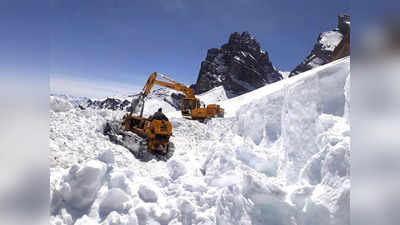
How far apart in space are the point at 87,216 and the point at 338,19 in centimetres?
5822

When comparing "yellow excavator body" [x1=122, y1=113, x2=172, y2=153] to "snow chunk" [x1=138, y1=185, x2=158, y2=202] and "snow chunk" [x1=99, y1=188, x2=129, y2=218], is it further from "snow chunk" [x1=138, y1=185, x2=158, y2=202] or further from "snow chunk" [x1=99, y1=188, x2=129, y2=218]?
"snow chunk" [x1=99, y1=188, x2=129, y2=218]

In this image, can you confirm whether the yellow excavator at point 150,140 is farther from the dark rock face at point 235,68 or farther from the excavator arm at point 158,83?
the dark rock face at point 235,68

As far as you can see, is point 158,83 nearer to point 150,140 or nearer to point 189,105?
point 189,105

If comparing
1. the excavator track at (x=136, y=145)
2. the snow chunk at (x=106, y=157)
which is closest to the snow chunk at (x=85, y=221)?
the snow chunk at (x=106, y=157)

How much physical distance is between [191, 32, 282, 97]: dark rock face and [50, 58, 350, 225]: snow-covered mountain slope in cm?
4701

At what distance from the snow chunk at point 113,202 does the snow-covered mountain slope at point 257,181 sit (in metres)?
0.01

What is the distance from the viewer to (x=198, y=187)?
11.5 ft

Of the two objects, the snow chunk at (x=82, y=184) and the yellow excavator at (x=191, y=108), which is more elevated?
the yellow excavator at (x=191, y=108)

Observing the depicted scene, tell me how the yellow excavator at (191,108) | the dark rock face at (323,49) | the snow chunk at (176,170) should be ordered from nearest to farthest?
the snow chunk at (176,170) → the yellow excavator at (191,108) → the dark rock face at (323,49)

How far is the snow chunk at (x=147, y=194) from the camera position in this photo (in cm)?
320

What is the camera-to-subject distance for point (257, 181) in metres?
2.92
